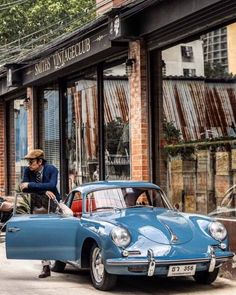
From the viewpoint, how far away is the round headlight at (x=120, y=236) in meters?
7.82

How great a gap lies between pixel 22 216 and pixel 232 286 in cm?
307

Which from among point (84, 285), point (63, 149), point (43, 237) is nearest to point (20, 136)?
point (63, 149)

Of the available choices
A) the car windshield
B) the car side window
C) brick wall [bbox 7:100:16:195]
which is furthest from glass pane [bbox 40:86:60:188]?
the car windshield

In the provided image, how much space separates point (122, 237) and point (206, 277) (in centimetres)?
134

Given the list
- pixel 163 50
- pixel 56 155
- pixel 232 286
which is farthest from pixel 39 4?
pixel 232 286

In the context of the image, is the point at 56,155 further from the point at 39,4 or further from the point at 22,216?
the point at 39,4

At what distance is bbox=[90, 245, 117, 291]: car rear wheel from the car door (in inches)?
14.0

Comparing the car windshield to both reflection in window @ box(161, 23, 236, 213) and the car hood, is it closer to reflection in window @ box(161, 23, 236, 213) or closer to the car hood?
the car hood

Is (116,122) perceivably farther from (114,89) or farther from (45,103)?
(45,103)

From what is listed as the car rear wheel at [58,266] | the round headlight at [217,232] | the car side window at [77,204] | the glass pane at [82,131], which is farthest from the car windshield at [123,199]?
the glass pane at [82,131]

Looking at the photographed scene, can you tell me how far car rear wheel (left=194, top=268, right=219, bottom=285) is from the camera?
835cm

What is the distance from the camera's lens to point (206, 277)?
27.7 feet

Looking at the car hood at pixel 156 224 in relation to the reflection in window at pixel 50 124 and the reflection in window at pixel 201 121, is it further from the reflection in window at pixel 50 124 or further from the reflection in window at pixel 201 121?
the reflection in window at pixel 50 124

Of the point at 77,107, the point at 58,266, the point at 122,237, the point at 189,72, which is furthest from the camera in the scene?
the point at 77,107
